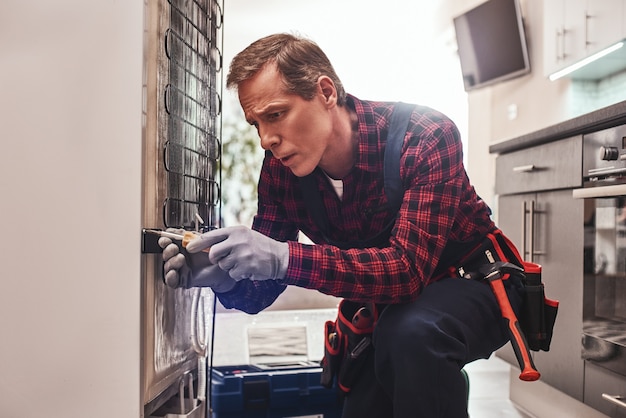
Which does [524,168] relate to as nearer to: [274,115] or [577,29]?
[577,29]

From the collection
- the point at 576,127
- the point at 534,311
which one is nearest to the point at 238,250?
the point at 534,311

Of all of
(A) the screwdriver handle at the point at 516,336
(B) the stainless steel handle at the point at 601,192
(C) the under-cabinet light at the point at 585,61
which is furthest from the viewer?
(C) the under-cabinet light at the point at 585,61

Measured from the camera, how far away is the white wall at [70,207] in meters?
0.95

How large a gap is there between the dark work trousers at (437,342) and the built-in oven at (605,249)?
51 cm

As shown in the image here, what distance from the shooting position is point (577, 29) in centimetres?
247

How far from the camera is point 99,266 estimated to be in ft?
3.14

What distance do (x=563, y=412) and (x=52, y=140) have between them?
1736 mm

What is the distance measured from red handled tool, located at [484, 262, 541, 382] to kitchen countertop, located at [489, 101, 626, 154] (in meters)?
0.63

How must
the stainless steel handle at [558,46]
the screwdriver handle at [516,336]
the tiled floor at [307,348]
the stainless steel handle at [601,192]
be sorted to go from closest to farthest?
the screwdriver handle at [516,336] → the stainless steel handle at [601,192] → the tiled floor at [307,348] → the stainless steel handle at [558,46]

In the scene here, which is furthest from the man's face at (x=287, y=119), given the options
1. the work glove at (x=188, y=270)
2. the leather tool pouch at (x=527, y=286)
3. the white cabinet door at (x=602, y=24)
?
the white cabinet door at (x=602, y=24)

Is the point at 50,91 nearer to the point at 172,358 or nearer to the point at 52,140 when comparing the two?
the point at 52,140

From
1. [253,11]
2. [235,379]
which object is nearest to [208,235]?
[235,379]

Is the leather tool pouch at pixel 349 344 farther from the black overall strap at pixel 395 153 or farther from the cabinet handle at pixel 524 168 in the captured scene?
the cabinet handle at pixel 524 168

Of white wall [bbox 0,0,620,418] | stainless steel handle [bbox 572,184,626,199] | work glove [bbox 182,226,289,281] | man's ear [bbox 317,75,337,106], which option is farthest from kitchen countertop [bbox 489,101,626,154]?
white wall [bbox 0,0,620,418]
